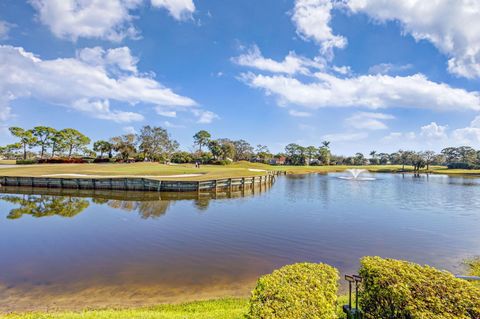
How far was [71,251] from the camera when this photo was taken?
11.8 m

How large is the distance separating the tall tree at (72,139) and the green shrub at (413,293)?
345ft

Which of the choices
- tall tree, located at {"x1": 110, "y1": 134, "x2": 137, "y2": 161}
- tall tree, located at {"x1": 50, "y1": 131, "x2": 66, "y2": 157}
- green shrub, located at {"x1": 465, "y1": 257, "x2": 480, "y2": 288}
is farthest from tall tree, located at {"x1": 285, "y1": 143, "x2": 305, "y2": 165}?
green shrub, located at {"x1": 465, "y1": 257, "x2": 480, "y2": 288}

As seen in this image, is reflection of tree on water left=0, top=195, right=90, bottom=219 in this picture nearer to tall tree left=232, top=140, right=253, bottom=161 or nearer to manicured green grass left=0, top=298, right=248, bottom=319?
manicured green grass left=0, top=298, right=248, bottom=319

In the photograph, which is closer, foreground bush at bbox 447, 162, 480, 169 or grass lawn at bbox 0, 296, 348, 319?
grass lawn at bbox 0, 296, 348, 319

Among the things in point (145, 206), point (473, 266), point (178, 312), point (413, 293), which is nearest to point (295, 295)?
point (413, 293)

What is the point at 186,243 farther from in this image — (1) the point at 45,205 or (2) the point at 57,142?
(2) the point at 57,142

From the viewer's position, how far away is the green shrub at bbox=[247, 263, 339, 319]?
3.56 m

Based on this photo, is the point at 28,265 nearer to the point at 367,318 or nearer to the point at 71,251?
the point at 71,251

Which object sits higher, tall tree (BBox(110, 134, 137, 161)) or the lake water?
tall tree (BBox(110, 134, 137, 161))

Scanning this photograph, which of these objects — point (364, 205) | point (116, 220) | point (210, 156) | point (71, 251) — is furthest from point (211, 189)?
point (210, 156)

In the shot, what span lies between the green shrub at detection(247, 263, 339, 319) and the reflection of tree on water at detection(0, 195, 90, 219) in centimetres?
1982

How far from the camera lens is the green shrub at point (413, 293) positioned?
3.54m

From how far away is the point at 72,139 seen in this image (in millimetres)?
93125

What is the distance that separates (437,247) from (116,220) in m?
19.0
